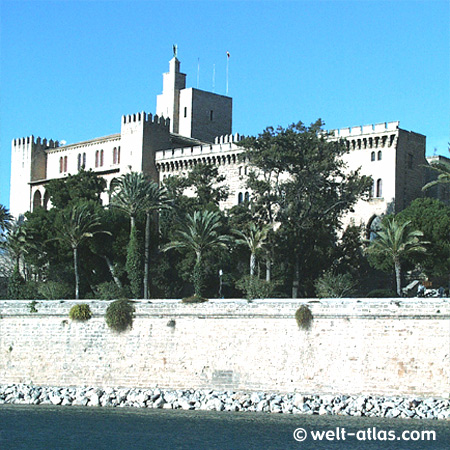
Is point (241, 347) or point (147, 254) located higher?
point (147, 254)

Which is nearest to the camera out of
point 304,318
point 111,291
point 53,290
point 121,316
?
point 304,318

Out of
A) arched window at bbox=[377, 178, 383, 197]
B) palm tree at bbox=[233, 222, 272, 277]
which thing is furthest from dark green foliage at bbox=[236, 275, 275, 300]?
arched window at bbox=[377, 178, 383, 197]

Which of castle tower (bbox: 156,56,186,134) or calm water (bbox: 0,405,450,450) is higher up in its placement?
castle tower (bbox: 156,56,186,134)

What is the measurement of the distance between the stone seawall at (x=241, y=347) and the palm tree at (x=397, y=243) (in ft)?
29.8

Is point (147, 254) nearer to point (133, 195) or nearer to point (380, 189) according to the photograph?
point (133, 195)

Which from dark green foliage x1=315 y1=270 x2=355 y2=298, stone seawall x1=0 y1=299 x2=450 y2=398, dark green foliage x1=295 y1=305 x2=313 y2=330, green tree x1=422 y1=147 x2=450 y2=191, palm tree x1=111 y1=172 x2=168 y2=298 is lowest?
stone seawall x1=0 y1=299 x2=450 y2=398

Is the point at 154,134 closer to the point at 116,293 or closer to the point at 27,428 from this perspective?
the point at 116,293

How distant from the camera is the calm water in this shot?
22.9 meters

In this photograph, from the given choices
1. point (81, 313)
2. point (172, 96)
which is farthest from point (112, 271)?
point (172, 96)

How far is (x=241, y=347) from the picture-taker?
28.8 m

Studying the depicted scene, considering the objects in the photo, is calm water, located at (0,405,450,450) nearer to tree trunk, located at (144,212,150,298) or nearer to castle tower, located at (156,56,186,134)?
tree trunk, located at (144,212,150,298)

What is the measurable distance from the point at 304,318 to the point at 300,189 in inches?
551

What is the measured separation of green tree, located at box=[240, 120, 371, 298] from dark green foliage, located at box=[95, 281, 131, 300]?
657cm

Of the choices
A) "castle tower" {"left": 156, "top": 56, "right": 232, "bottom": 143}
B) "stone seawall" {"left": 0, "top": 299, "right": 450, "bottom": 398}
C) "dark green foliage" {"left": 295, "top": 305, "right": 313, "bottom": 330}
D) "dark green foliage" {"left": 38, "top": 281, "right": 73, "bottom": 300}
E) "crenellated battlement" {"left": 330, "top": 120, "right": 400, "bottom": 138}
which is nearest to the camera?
"stone seawall" {"left": 0, "top": 299, "right": 450, "bottom": 398}
